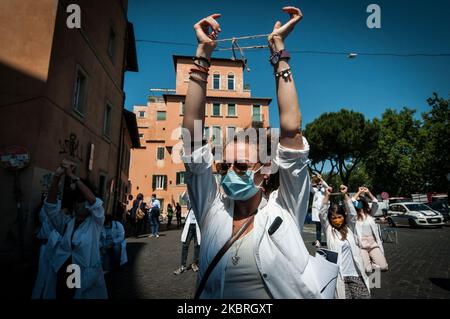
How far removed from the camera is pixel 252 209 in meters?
1.56

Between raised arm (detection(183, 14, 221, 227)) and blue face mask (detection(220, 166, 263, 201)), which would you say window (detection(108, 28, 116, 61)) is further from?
blue face mask (detection(220, 166, 263, 201))

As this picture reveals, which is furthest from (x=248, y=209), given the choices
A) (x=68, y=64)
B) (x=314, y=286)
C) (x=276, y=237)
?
(x=68, y=64)

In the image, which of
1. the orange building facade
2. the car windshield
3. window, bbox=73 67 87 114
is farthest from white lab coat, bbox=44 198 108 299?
the orange building facade

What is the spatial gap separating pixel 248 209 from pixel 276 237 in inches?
10.0

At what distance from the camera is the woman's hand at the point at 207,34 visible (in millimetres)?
1500

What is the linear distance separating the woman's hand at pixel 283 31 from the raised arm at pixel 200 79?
0.31m

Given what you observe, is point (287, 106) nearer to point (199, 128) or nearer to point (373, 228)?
point (199, 128)

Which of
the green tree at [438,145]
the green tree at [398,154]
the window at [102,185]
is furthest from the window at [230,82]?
the window at [102,185]

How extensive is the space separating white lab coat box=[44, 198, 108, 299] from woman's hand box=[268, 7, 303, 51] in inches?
108

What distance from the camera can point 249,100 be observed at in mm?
33469

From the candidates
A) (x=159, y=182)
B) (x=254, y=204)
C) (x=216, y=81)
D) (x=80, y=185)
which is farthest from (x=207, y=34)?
(x=159, y=182)

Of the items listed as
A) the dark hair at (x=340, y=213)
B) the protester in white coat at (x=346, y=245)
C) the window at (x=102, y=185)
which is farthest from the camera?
the window at (x=102, y=185)

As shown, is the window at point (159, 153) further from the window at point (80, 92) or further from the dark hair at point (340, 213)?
the dark hair at point (340, 213)

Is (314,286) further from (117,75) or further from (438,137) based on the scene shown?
(438,137)
